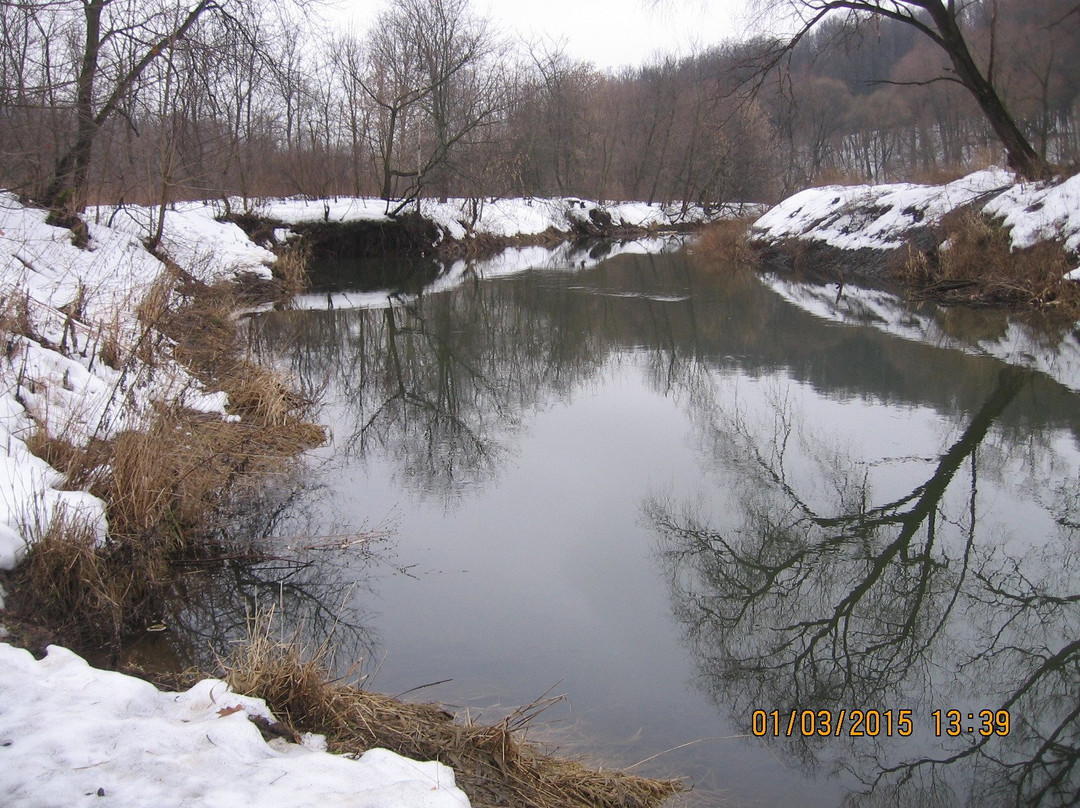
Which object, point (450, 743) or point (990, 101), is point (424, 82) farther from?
point (450, 743)

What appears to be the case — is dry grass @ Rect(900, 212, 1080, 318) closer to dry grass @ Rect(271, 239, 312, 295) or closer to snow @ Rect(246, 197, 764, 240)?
dry grass @ Rect(271, 239, 312, 295)

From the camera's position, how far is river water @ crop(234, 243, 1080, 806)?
10.8 ft

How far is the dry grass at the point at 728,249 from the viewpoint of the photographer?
20.8 meters

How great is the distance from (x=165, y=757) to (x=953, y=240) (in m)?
14.5

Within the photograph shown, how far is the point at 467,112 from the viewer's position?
23516mm

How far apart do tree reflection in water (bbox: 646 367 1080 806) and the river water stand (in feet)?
0.05

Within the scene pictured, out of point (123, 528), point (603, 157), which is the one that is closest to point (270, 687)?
point (123, 528)

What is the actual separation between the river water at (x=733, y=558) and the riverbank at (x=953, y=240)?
2438mm

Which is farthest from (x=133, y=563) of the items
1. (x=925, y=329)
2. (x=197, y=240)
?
(x=197, y=240)

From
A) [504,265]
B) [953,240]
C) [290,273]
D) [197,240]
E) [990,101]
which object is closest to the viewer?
[990,101]

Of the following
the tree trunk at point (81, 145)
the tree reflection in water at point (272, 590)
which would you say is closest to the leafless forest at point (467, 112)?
the tree trunk at point (81, 145)

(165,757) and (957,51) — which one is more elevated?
(957,51)
